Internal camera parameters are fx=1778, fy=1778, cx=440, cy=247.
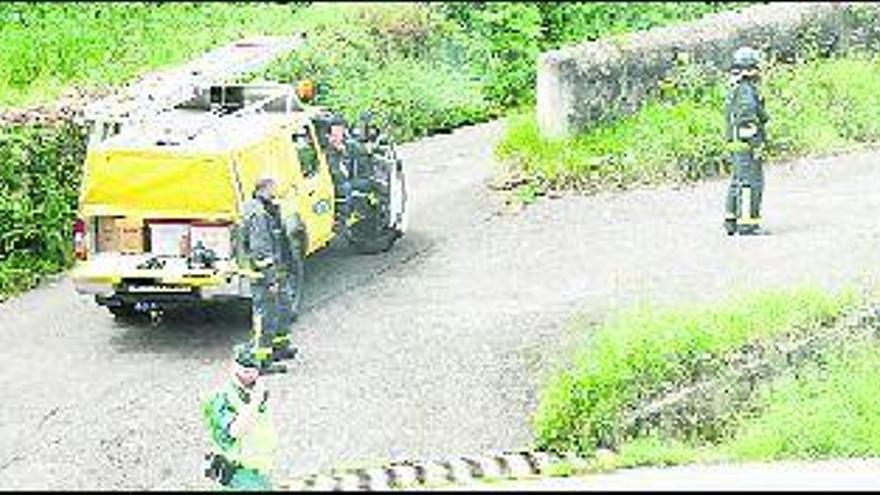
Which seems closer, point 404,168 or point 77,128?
point 77,128

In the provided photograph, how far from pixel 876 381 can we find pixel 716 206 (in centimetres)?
434

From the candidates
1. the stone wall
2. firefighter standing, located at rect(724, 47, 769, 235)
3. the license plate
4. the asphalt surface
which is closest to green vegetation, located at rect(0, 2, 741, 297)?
the stone wall

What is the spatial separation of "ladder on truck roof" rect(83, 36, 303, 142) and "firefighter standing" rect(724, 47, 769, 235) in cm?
561

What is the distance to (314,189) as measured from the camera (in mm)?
17719

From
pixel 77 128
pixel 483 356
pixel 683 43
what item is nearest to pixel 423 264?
pixel 483 356

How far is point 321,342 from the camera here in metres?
16.5

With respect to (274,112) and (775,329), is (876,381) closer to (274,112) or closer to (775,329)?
(775,329)

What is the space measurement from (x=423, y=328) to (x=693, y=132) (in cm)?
584

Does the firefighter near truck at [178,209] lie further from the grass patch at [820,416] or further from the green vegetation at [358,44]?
the grass patch at [820,416]

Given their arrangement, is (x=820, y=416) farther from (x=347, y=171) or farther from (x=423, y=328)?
(x=347, y=171)

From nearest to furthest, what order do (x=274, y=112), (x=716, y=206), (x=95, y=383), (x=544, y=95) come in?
(x=95, y=383), (x=274, y=112), (x=716, y=206), (x=544, y=95)

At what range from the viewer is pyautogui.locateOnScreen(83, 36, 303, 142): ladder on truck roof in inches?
680

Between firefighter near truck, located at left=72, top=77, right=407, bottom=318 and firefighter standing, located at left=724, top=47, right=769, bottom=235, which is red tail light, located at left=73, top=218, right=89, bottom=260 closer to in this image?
firefighter near truck, located at left=72, top=77, right=407, bottom=318

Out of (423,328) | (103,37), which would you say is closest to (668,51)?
(423,328)
